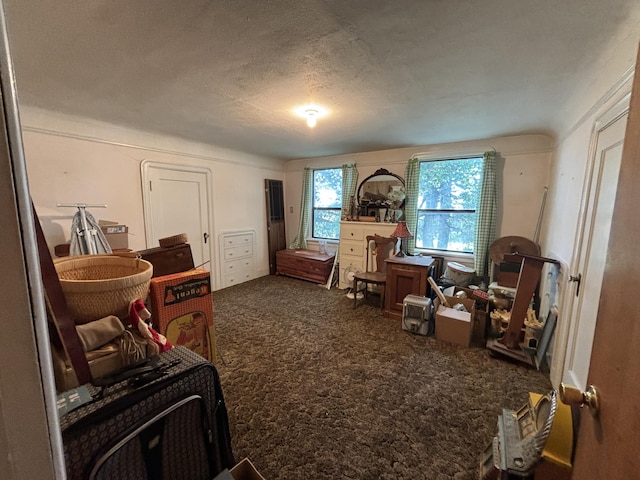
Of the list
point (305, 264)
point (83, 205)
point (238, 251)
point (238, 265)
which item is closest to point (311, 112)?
point (83, 205)

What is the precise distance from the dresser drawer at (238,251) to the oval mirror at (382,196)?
203cm

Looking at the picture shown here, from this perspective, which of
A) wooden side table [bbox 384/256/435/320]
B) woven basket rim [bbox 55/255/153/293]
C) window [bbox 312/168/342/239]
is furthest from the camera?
window [bbox 312/168/342/239]

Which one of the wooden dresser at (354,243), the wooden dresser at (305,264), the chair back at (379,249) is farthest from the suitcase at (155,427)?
the wooden dresser at (305,264)

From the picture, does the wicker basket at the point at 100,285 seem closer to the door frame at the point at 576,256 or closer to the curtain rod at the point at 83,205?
the curtain rod at the point at 83,205

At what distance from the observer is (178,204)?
3658mm

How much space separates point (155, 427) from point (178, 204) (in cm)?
333

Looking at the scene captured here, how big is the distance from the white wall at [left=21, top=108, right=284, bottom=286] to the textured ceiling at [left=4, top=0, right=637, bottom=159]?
27 centimetres

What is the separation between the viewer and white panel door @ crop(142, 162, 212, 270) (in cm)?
335

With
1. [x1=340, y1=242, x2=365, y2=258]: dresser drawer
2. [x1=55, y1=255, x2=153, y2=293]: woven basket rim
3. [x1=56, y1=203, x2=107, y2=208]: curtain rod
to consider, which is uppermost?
[x1=56, y1=203, x2=107, y2=208]: curtain rod

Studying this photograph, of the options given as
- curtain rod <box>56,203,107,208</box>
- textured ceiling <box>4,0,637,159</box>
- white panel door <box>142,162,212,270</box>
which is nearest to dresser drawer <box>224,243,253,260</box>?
white panel door <box>142,162,212,270</box>

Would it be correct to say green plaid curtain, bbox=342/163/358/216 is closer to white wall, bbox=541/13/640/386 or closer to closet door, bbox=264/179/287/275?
closet door, bbox=264/179/287/275

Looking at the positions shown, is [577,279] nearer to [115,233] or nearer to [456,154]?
[456,154]

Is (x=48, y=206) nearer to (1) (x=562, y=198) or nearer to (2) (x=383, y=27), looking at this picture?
(2) (x=383, y=27)

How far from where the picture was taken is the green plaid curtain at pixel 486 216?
3322 millimetres
